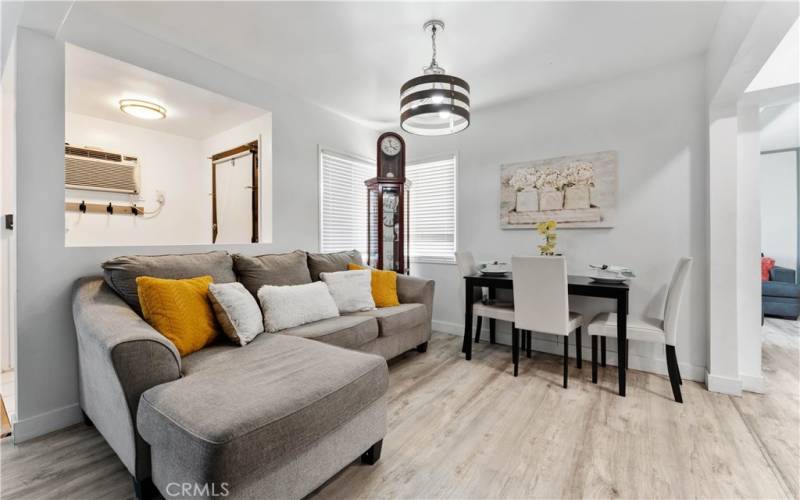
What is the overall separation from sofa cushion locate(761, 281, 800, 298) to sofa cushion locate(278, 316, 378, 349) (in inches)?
202

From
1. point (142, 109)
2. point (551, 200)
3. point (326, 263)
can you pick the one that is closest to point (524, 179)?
point (551, 200)

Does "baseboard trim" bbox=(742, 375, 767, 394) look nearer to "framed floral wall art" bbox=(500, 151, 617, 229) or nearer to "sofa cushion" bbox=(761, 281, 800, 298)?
"framed floral wall art" bbox=(500, 151, 617, 229)

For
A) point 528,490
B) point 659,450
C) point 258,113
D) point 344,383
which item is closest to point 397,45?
point 258,113

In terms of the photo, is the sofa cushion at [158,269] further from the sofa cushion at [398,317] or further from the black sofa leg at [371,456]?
the black sofa leg at [371,456]

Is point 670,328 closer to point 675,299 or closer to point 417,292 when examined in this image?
point 675,299

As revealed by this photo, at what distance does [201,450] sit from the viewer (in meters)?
1.06

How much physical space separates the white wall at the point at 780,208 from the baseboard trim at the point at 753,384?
4139 millimetres

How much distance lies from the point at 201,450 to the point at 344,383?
55cm

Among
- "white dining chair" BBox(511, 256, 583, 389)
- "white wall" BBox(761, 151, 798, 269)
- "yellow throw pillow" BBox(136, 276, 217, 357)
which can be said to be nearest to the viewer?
"yellow throw pillow" BBox(136, 276, 217, 357)

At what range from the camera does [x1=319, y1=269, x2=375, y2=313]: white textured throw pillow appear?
9.41ft

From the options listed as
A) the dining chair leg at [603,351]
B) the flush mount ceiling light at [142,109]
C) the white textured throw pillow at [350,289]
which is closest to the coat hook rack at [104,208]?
the flush mount ceiling light at [142,109]

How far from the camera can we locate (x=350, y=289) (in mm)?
2945

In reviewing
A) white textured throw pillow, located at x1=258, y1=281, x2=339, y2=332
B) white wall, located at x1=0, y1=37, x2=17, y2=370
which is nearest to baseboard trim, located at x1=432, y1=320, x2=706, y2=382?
white textured throw pillow, located at x1=258, y1=281, x2=339, y2=332

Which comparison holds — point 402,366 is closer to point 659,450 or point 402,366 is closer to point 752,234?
point 659,450
